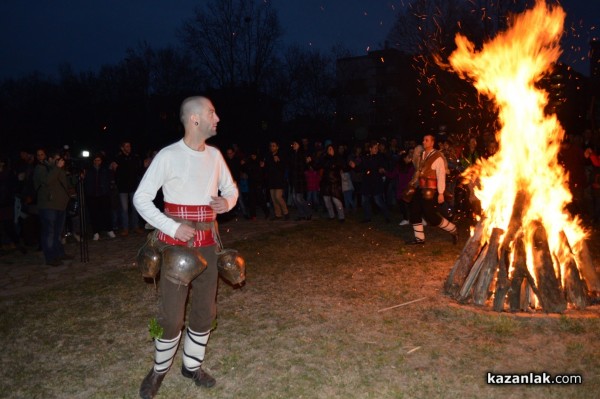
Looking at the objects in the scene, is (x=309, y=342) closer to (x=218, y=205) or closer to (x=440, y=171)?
(x=218, y=205)

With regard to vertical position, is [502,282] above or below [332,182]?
below

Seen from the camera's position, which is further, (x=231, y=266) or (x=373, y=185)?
(x=373, y=185)

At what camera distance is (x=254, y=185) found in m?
15.5

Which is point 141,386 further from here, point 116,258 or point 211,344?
point 116,258

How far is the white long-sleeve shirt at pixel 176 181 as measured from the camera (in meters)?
3.95

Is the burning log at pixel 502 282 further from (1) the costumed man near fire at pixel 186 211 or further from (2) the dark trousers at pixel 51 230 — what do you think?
(2) the dark trousers at pixel 51 230

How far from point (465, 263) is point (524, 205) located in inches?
41.2

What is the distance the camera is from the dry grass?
444cm

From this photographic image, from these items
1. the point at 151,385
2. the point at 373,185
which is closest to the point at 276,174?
the point at 373,185

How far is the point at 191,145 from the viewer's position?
4.18 metres

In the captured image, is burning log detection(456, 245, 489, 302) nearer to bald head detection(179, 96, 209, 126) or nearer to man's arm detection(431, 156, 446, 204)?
man's arm detection(431, 156, 446, 204)

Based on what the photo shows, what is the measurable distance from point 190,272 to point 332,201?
1041 cm

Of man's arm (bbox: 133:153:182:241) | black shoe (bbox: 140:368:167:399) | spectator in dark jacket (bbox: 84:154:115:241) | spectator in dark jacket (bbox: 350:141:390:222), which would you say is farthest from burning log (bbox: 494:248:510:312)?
spectator in dark jacket (bbox: 84:154:115:241)

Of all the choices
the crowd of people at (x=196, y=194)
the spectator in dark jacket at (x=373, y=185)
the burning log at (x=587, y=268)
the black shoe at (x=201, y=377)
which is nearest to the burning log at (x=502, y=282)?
the burning log at (x=587, y=268)
